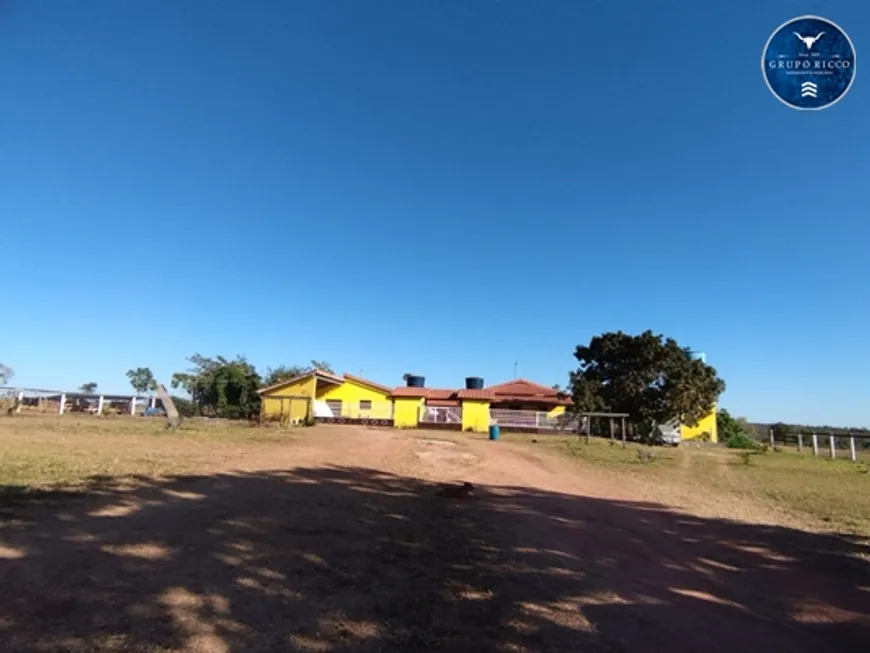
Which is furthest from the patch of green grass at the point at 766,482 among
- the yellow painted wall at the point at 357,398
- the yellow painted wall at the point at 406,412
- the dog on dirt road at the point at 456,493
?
the yellow painted wall at the point at 357,398

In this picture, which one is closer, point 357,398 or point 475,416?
point 475,416

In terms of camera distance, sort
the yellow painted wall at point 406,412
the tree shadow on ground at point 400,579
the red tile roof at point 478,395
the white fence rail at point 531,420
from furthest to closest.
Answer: the yellow painted wall at point 406,412
the red tile roof at point 478,395
the white fence rail at point 531,420
the tree shadow on ground at point 400,579

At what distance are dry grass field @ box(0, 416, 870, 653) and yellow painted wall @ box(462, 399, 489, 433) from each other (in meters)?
23.6

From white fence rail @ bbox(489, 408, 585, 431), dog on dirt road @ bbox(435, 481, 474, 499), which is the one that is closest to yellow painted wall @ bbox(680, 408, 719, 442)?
white fence rail @ bbox(489, 408, 585, 431)

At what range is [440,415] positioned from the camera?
3741cm

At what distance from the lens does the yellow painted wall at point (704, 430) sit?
38.2 meters

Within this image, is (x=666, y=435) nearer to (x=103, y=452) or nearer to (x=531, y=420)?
(x=531, y=420)

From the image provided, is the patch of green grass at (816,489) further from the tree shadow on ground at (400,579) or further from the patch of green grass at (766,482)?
the tree shadow on ground at (400,579)

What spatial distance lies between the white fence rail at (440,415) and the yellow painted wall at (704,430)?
583 inches

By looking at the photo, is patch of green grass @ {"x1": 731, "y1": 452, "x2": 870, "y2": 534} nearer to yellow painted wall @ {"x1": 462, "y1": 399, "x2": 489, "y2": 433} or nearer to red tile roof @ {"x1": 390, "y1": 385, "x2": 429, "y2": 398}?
yellow painted wall @ {"x1": 462, "y1": 399, "x2": 489, "y2": 433}

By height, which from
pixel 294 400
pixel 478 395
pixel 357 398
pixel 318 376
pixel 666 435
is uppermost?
pixel 318 376

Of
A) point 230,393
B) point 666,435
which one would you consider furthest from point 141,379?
point 666,435

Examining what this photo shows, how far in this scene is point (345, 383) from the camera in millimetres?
40219

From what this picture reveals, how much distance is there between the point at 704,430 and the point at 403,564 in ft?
126
